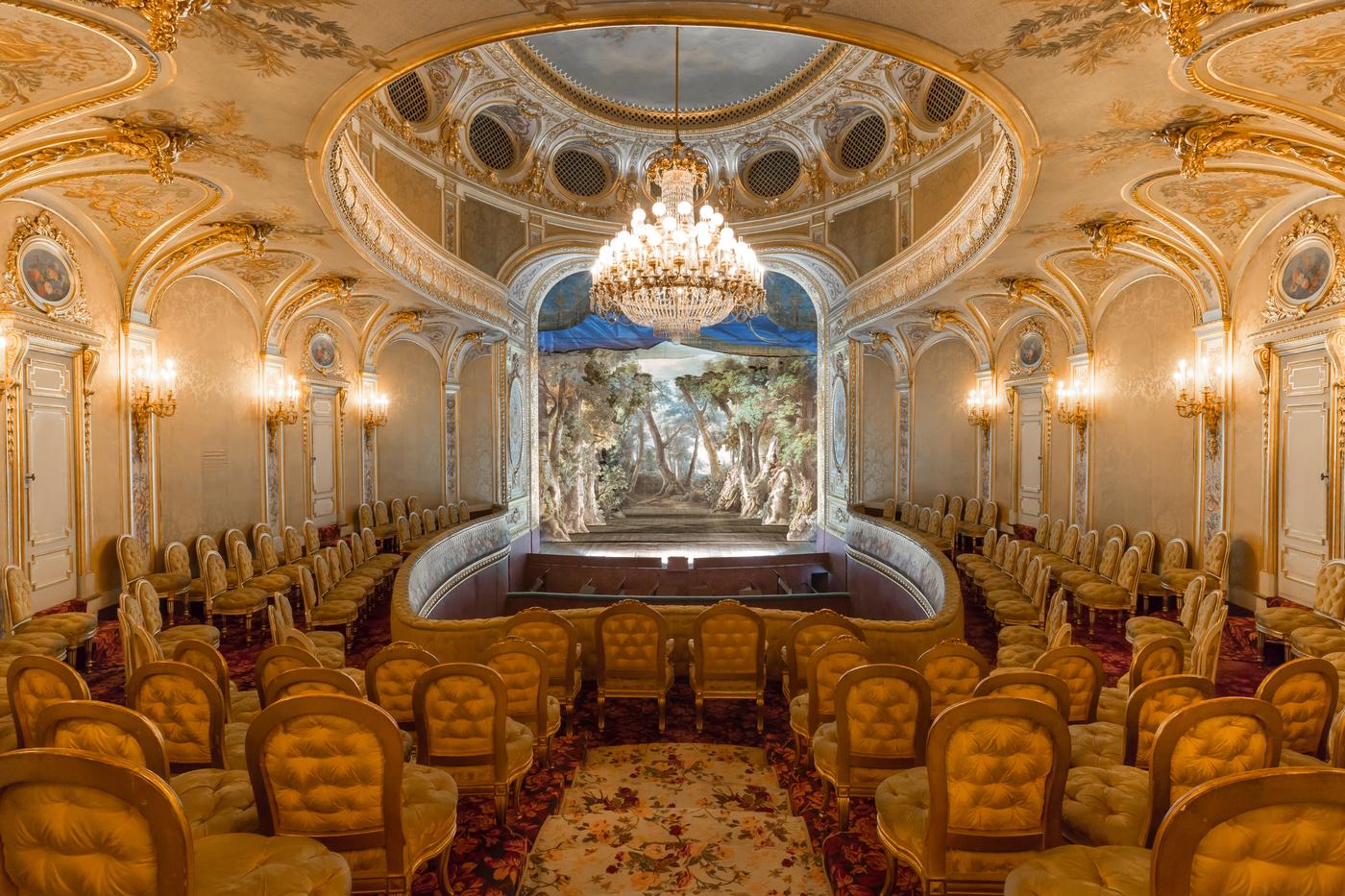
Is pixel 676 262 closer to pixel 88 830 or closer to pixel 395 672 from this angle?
pixel 395 672

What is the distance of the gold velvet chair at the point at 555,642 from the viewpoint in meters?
4.87

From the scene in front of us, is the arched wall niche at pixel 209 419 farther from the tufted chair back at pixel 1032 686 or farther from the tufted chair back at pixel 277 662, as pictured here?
the tufted chair back at pixel 1032 686

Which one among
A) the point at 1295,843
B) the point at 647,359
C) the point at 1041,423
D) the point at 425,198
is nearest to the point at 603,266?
the point at 425,198

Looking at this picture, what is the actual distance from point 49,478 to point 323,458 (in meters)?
4.95

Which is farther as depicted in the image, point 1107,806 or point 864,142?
point 864,142

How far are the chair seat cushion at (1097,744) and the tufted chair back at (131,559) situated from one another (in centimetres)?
860

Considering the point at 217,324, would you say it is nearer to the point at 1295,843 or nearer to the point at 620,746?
the point at 620,746

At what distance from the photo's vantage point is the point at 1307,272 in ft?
21.7

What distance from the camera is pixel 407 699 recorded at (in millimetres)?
3938

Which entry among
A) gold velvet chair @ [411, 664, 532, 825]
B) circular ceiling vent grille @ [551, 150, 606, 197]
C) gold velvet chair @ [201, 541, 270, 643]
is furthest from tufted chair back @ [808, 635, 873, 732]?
circular ceiling vent grille @ [551, 150, 606, 197]

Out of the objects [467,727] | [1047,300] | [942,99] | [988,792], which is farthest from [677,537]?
[988,792]

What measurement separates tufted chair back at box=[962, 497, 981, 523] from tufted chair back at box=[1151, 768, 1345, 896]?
11.3m

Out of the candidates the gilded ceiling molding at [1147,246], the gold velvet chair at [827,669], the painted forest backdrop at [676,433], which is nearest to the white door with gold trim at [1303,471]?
the gilded ceiling molding at [1147,246]

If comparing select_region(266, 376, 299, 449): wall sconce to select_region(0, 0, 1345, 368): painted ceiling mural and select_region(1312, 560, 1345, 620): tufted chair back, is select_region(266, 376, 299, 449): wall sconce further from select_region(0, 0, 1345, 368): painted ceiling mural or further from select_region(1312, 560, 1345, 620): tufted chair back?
select_region(1312, 560, 1345, 620): tufted chair back
